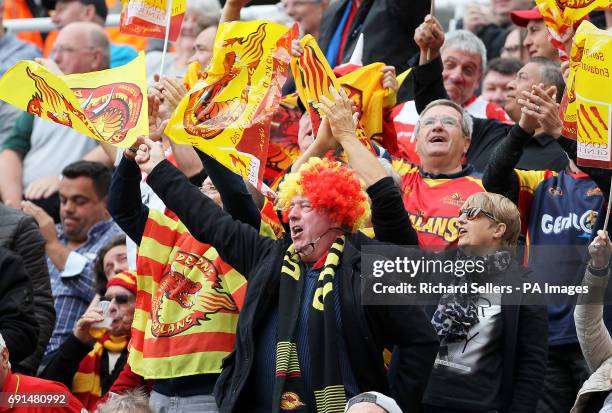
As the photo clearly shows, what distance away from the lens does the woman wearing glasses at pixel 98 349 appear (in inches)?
307

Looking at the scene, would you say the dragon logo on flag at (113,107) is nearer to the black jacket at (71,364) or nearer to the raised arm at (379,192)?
the raised arm at (379,192)

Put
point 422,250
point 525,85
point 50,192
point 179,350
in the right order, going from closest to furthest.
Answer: point 422,250 < point 179,350 < point 525,85 < point 50,192

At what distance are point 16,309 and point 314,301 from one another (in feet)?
7.00

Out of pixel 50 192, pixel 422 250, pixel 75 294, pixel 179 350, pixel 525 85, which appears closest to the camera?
pixel 422 250

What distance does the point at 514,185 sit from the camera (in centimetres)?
709

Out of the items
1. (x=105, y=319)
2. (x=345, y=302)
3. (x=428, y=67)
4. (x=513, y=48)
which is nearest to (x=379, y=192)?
(x=345, y=302)

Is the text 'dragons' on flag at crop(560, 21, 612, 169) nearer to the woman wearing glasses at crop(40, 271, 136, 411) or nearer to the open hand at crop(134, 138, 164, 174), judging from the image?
the open hand at crop(134, 138, 164, 174)

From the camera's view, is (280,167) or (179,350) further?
(280,167)

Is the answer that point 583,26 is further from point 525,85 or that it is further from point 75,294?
point 75,294

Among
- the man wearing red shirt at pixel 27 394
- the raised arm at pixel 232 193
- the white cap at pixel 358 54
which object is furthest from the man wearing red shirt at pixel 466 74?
the man wearing red shirt at pixel 27 394

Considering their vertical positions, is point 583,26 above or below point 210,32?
above

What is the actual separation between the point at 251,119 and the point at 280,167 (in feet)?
4.31

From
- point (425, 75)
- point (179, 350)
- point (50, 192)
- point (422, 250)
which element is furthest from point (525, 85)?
point (50, 192)

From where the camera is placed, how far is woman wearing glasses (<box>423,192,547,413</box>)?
6246mm
